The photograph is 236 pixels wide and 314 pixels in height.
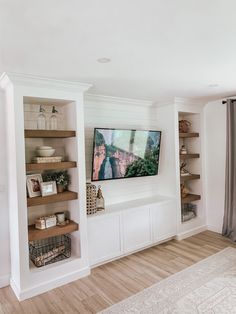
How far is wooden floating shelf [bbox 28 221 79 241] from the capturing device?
8.60ft

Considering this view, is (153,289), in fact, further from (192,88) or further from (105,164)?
(192,88)

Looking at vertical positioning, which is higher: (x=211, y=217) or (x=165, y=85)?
(x=165, y=85)

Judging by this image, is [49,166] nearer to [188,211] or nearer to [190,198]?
[190,198]

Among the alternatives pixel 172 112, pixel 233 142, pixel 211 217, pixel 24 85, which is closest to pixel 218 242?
pixel 211 217

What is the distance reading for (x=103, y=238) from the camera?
318 centimetres

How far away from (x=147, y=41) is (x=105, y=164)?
1976mm

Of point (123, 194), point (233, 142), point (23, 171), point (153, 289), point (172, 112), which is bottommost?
point (153, 289)

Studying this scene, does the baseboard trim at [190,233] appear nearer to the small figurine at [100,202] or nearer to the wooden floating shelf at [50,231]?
the small figurine at [100,202]

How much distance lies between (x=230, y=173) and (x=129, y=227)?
195cm

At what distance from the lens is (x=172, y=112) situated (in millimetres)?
3992

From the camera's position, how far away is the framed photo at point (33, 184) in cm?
270

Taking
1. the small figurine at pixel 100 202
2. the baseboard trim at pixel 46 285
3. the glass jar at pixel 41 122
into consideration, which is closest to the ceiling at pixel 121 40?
the glass jar at pixel 41 122

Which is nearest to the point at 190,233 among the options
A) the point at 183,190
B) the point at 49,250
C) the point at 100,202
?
the point at 183,190

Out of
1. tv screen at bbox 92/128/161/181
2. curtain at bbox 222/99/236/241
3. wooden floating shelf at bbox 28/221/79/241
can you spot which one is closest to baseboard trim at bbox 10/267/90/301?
wooden floating shelf at bbox 28/221/79/241
